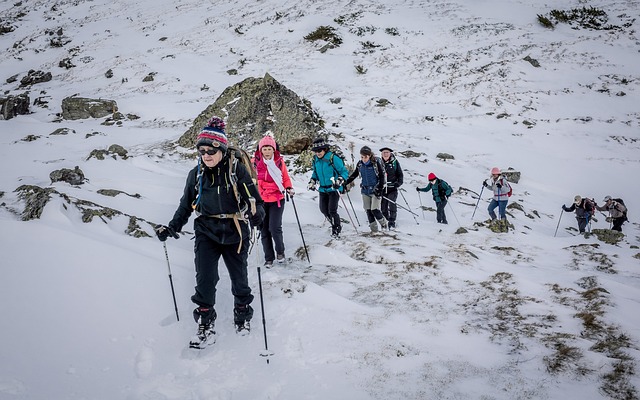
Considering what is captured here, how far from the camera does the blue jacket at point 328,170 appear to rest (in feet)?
25.1

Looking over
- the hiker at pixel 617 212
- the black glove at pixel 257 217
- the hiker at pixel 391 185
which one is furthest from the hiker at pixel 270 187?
the hiker at pixel 617 212

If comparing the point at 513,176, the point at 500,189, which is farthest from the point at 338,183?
the point at 513,176

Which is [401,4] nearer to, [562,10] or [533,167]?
[562,10]

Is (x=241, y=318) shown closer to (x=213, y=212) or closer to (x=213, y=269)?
(x=213, y=269)

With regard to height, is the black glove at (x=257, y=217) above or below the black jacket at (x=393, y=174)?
above

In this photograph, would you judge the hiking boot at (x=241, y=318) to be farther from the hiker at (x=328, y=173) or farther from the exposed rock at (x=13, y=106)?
the exposed rock at (x=13, y=106)

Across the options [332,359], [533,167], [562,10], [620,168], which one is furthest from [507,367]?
[562,10]

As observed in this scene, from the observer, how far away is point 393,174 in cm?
985

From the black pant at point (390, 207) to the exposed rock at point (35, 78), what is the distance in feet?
130

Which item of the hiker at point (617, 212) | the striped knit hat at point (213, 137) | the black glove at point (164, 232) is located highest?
the striped knit hat at point (213, 137)

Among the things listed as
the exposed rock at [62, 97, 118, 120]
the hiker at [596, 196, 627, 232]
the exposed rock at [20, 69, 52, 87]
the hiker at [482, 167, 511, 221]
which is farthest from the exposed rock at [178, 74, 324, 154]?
the exposed rock at [20, 69, 52, 87]

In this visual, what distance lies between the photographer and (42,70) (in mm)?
36312

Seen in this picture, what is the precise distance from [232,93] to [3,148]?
35.5 ft

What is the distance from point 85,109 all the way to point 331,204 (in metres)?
25.8
